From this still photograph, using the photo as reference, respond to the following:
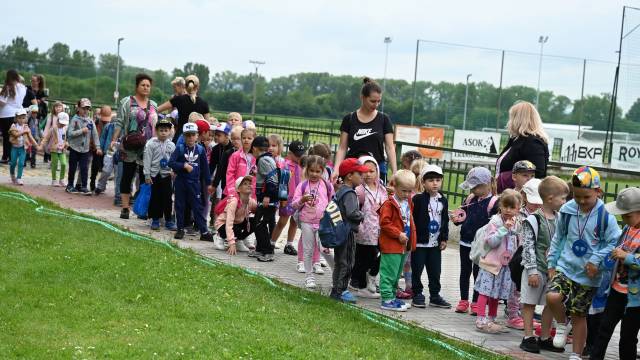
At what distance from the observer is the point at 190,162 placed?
12.2 metres

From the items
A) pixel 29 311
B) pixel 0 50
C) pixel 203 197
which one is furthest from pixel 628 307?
pixel 0 50

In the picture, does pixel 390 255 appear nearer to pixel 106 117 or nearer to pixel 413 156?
pixel 413 156

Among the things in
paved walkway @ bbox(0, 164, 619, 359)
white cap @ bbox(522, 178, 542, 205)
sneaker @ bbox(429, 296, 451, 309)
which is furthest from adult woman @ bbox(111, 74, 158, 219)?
white cap @ bbox(522, 178, 542, 205)

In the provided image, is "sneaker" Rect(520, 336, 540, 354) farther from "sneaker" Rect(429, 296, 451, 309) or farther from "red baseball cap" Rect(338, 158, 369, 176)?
"red baseball cap" Rect(338, 158, 369, 176)

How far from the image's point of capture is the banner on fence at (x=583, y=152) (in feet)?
93.9

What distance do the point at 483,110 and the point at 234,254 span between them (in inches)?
946

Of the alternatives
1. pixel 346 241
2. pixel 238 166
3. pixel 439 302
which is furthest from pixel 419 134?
pixel 346 241

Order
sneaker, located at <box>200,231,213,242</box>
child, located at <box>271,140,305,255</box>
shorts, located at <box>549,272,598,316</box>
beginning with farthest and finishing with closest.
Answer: sneaker, located at <box>200,231,213,242</box> → child, located at <box>271,140,305,255</box> → shorts, located at <box>549,272,598,316</box>

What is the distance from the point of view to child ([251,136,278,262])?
441 inches

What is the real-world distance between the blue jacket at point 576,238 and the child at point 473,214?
1.77 m

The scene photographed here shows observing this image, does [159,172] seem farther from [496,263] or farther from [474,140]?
[474,140]

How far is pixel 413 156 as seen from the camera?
34.8 feet

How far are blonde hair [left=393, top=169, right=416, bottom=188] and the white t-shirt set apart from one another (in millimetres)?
11492

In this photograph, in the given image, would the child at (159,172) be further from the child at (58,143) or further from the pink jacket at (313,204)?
the child at (58,143)
